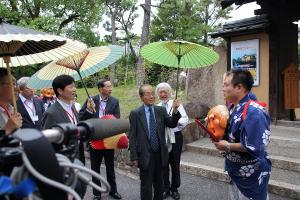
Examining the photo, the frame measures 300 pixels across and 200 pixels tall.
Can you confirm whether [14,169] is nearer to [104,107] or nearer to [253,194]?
[253,194]

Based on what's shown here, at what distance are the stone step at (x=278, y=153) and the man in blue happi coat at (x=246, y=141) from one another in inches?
130

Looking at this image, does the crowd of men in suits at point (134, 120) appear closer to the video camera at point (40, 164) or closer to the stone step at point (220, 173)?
the stone step at point (220, 173)

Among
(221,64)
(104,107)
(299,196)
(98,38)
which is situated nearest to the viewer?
(299,196)

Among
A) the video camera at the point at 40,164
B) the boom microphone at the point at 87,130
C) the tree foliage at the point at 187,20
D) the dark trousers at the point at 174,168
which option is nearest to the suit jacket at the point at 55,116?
the boom microphone at the point at 87,130

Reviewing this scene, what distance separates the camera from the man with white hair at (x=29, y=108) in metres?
5.19

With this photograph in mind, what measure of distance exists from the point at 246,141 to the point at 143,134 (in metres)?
1.91

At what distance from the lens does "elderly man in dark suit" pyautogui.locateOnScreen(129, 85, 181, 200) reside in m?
4.77

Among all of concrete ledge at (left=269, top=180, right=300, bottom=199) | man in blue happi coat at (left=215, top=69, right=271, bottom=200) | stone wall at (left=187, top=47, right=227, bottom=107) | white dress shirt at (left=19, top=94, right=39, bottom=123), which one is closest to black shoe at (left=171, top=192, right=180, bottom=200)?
concrete ledge at (left=269, top=180, right=300, bottom=199)

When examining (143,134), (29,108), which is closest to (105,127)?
(143,134)

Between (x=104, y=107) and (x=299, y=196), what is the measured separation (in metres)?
3.46

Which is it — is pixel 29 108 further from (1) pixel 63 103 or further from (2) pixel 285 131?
(2) pixel 285 131

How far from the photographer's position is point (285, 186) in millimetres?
5531

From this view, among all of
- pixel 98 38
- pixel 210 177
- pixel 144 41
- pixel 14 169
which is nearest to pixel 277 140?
pixel 210 177

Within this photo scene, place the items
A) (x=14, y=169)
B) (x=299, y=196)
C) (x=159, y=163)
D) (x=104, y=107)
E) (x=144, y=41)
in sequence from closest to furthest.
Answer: (x=14, y=169) → (x=159, y=163) → (x=299, y=196) → (x=104, y=107) → (x=144, y=41)
